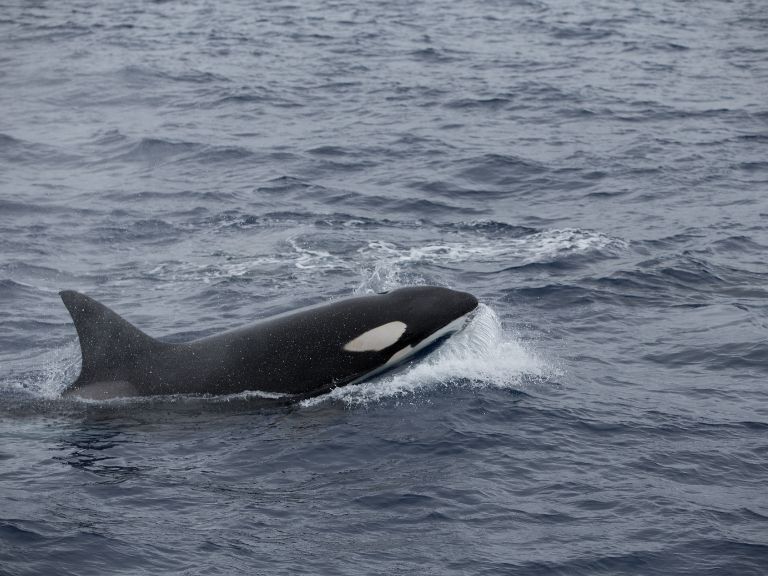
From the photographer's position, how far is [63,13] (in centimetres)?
5400

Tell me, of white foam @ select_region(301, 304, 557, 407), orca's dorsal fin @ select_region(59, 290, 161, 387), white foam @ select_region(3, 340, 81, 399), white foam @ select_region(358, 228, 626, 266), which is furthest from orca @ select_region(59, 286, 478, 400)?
white foam @ select_region(358, 228, 626, 266)

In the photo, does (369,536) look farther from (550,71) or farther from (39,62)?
(39,62)

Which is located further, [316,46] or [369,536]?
[316,46]

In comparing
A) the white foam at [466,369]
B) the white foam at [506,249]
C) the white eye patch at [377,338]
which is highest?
the white eye patch at [377,338]

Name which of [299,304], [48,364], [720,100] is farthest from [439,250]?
[720,100]

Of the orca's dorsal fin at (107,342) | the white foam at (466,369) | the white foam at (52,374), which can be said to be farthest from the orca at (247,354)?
the white foam at (52,374)

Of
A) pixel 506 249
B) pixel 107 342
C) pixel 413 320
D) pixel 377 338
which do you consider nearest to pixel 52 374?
pixel 107 342

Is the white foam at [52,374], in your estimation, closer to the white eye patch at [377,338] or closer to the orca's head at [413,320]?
the white eye patch at [377,338]

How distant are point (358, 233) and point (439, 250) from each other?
2.10 m

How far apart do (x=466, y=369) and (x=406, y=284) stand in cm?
433

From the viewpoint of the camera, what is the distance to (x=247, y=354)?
48.9 feet

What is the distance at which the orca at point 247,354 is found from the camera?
14.9 meters

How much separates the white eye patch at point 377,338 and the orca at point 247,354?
1cm

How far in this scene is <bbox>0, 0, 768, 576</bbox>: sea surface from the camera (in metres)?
12.3
